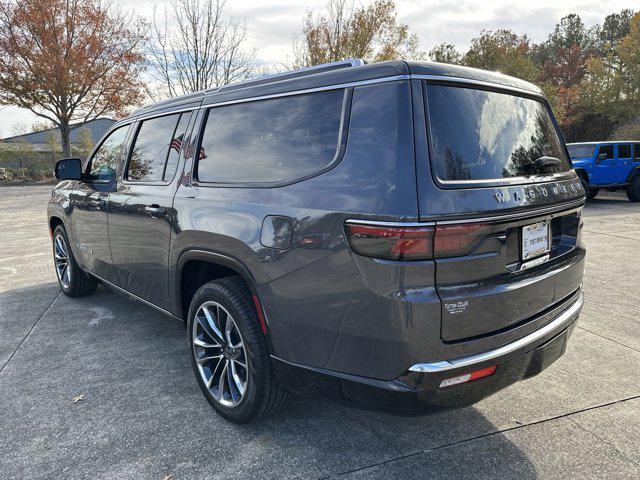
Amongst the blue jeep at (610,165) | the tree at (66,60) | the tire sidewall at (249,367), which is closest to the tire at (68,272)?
the tire sidewall at (249,367)

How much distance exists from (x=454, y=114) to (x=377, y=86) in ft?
1.18

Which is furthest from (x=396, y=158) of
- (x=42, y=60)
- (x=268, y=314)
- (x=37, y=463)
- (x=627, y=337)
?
(x=42, y=60)

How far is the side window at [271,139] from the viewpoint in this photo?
2.19 m

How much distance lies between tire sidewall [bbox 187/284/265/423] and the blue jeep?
13.9m

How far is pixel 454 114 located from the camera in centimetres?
204

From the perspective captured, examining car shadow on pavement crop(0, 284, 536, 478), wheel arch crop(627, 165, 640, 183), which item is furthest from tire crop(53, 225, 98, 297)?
wheel arch crop(627, 165, 640, 183)

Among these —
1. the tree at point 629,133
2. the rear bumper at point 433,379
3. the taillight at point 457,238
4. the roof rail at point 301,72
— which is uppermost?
the tree at point 629,133

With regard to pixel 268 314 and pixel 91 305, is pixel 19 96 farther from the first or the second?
pixel 268 314

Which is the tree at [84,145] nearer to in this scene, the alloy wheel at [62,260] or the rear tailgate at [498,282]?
the alloy wheel at [62,260]

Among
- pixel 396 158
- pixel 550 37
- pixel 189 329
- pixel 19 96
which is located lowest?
pixel 189 329

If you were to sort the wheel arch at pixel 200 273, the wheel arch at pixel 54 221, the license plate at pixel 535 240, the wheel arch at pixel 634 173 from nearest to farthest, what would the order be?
1. the license plate at pixel 535 240
2. the wheel arch at pixel 200 273
3. the wheel arch at pixel 54 221
4. the wheel arch at pixel 634 173

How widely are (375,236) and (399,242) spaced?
0.10 metres

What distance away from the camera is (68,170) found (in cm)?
421

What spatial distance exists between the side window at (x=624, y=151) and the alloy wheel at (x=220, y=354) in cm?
1531
